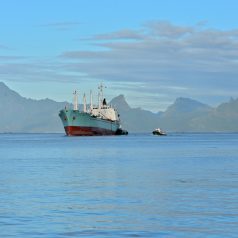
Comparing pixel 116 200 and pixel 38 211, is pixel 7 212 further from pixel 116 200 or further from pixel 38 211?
pixel 116 200

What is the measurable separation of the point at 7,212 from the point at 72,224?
219 inches

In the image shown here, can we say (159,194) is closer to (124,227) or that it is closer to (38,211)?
(38,211)

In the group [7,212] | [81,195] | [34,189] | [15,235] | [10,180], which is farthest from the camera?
[10,180]

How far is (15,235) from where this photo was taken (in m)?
29.7

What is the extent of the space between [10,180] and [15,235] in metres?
29.9

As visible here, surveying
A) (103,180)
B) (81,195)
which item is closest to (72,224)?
(81,195)

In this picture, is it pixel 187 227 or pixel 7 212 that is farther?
pixel 7 212

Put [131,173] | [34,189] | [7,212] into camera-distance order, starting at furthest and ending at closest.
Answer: [131,173]
[34,189]
[7,212]

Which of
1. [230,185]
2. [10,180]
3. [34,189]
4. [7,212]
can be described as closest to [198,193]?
[230,185]

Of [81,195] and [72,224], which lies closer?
[72,224]

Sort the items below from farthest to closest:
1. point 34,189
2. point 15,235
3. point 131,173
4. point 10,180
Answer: point 131,173, point 10,180, point 34,189, point 15,235

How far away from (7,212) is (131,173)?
3281 cm

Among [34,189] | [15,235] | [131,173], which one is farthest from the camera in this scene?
[131,173]

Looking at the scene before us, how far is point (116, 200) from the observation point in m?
42.6
